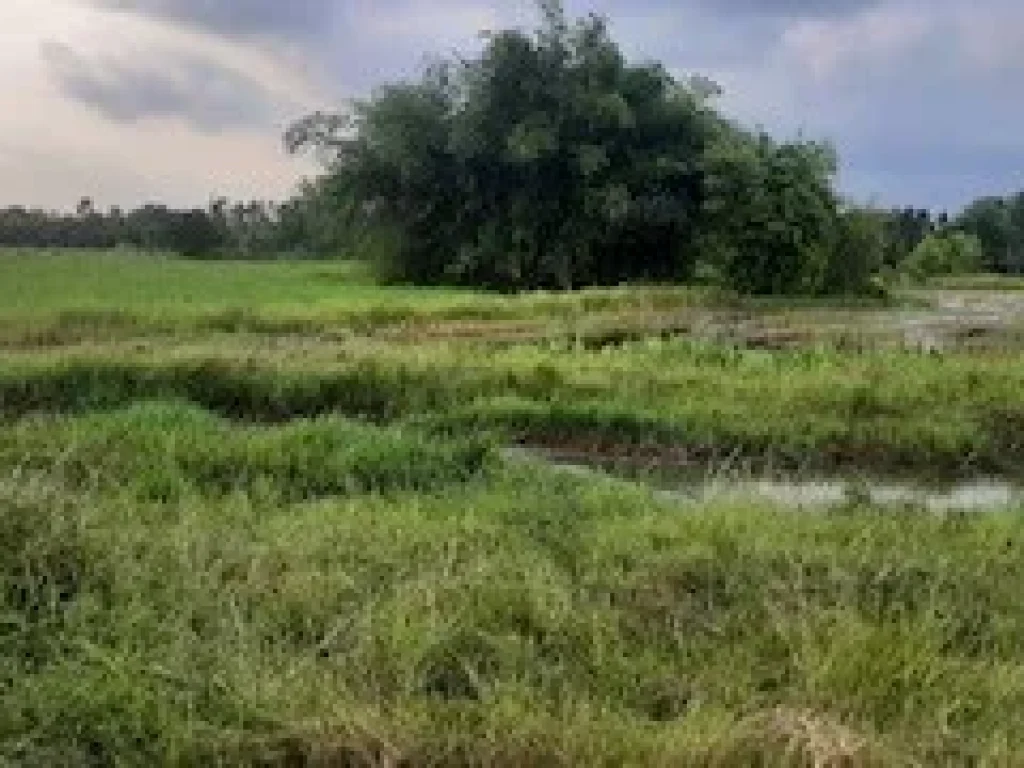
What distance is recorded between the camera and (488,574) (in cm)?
647

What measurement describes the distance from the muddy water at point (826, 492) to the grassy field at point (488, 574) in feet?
0.64

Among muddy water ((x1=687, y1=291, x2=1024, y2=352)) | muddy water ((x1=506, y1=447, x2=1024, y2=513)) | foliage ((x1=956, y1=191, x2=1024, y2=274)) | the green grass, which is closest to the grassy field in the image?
the green grass

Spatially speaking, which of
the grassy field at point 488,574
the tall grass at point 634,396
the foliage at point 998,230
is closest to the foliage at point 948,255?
the foliage at point 998,230

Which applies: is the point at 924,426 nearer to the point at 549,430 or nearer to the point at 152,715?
the point at 549,430

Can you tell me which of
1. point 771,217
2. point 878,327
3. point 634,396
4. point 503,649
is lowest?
point 878,327

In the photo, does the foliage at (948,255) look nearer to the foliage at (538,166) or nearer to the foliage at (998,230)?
the foliage at (998,230)

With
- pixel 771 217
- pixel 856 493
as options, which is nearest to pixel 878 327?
pixel 771 217

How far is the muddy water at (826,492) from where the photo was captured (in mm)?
9312

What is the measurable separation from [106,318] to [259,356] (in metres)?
5.17

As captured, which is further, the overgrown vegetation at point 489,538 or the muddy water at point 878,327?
the muddy water at point 878,327

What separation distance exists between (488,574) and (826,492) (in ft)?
14.9

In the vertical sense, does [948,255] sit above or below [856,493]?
below

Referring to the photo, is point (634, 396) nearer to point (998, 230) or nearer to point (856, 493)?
point (856, 493)

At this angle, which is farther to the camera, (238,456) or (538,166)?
(538,166)
